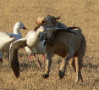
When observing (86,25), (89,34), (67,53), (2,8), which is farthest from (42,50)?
(2,8)

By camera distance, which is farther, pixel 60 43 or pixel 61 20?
pixel 61 20

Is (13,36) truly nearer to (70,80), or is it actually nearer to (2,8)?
(70,80)

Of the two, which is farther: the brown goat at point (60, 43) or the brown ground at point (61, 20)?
the brown ground at point (61, 20)

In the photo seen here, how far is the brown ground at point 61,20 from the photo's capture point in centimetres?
632

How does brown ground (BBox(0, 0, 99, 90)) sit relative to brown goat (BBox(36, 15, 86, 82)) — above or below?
below

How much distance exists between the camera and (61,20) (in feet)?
65.0

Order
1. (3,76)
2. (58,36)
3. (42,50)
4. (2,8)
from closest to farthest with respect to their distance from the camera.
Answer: (58,36), (3,76), (42,50), (2,8)

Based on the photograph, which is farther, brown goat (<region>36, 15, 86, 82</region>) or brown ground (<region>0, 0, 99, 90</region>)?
brown ground (<region>0, 0, 99, 90</region>)

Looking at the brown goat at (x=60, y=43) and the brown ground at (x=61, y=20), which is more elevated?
the brown goat at (x=60, y=43)

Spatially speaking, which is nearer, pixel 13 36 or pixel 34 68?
pixel 34 68

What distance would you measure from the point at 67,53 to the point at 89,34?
9.17 m

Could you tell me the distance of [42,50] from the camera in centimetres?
905

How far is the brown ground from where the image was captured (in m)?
6.32

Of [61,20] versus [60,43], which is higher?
[60,43]
